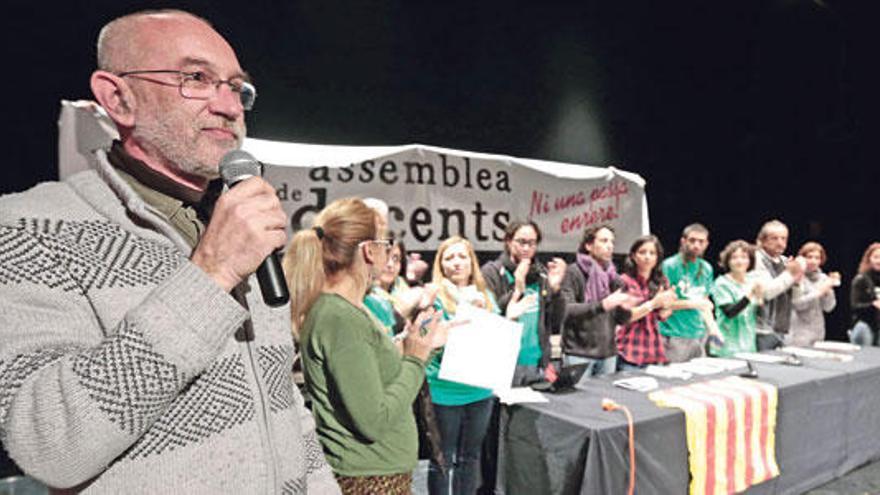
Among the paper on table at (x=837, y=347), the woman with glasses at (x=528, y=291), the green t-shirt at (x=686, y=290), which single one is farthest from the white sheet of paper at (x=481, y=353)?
the paper on table at (x=837, y=347)

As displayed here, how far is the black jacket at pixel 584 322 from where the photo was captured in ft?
10.3

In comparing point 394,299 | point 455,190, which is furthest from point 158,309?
point 455,190

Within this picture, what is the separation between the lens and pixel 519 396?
2295mm

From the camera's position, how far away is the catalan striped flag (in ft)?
7.18

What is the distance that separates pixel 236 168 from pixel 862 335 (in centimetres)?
591

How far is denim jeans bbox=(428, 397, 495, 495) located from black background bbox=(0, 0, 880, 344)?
212 centimetres

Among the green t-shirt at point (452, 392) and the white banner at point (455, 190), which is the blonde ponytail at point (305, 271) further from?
the white banner at point (455, 190)

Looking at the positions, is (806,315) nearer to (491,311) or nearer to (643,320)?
(643,320)

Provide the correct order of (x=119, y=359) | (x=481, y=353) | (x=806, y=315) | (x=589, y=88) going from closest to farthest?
(x=119, y=359)
(x=481, y=353)
(x=806, y=315)
(x=589, y=88)

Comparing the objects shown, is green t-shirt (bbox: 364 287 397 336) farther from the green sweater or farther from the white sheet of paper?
the green sweater

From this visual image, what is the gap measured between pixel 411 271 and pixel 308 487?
2521mm

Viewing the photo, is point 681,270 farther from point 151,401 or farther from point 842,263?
point 842,263

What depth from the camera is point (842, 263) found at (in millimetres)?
7320

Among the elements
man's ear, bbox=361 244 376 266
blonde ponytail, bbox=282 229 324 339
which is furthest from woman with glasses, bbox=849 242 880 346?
blonde ponytail, bbox=282 229 324 339
